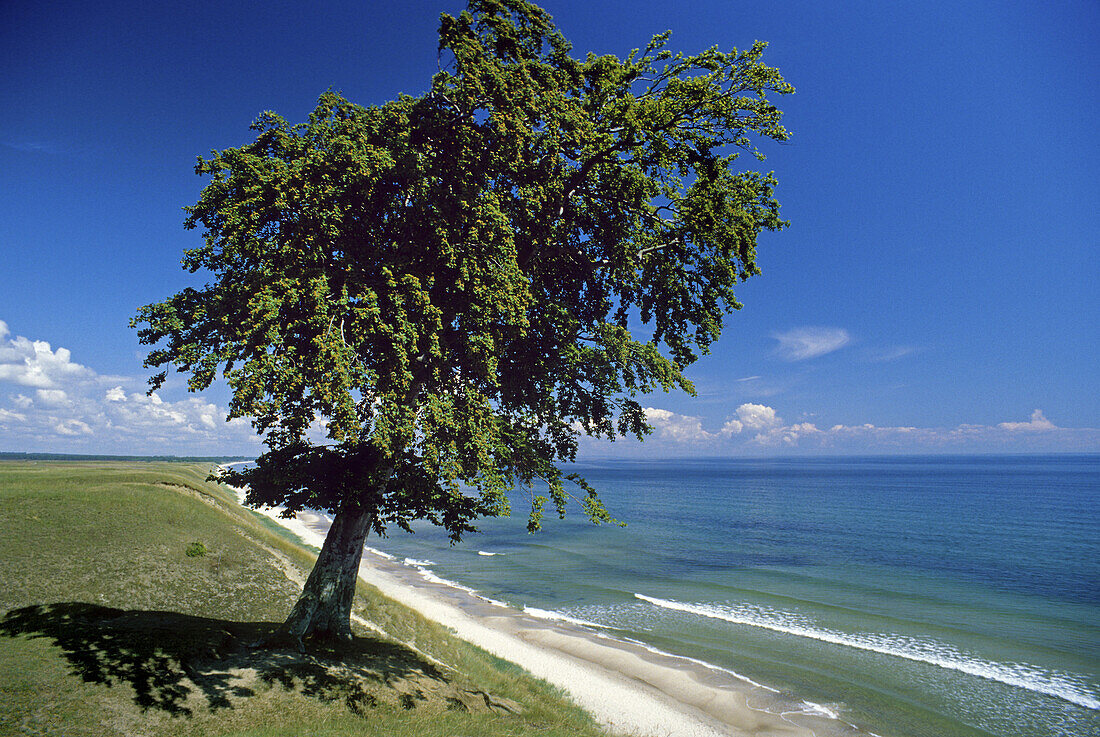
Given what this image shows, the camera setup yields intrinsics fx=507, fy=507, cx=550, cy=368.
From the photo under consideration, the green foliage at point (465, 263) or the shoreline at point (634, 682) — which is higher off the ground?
the green foliage at point (465, 263)

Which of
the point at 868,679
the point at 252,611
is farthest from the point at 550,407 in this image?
the point at 868,679

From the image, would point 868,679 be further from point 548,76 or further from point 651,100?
point 548,76

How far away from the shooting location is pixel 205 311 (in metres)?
11.2

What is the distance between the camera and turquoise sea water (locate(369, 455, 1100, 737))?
68.6 feet

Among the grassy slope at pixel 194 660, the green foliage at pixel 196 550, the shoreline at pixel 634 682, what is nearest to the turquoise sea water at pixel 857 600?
the shoreline at pixel 634 682

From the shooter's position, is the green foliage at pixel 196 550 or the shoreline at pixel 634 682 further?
the green foliage at pixel 196 550

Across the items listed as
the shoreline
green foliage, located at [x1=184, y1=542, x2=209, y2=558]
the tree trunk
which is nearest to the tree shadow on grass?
the tree trunk

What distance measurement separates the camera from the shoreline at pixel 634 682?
17.4 m

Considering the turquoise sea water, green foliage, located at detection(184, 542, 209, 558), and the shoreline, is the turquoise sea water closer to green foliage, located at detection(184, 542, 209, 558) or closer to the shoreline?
the shoreline

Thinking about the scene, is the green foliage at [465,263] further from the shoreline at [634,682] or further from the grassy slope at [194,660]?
the shoreline at [634,682]

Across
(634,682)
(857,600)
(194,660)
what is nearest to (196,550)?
(194,660)

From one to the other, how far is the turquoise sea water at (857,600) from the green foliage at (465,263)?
689 inches

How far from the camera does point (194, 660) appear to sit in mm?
12055

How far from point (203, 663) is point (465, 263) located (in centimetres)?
1125
